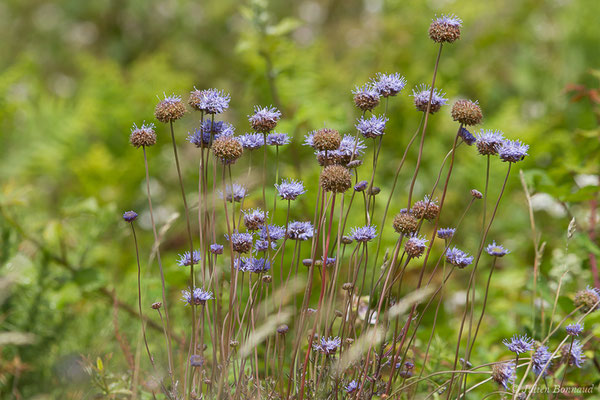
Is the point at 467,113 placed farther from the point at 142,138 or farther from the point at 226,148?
the point at 142,138

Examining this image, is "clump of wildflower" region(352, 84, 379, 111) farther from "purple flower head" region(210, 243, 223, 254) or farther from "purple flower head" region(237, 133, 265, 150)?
"purple flower head" region(210, 243, 223, 254)

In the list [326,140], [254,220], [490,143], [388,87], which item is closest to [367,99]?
[388,87]

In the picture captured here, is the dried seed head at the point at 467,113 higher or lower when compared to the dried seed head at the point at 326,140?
higher

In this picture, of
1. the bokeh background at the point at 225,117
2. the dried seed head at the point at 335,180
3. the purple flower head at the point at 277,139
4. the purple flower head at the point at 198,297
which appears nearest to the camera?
the dried seed head at the point at 335,180

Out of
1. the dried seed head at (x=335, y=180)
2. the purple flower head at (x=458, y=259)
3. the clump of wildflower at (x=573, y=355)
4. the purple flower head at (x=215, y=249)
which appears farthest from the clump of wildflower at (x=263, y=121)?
the clump of wildflower at (x=573, y=355)

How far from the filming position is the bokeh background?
2312mm

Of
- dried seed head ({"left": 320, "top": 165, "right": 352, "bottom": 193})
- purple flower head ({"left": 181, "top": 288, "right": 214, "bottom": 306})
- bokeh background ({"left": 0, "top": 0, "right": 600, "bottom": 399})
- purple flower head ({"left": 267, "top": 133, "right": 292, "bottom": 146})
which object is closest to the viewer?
dried seed head ({"left": 320, "top": 165, "right": 352, "bottom": 193})

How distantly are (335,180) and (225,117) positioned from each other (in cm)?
455

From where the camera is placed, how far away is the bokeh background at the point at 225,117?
231cm

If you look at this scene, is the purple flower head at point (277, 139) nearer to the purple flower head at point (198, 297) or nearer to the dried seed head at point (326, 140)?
the dried seed head at point (326, 140)

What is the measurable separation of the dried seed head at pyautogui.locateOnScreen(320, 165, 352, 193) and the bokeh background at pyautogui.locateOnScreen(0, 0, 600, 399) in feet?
1.33

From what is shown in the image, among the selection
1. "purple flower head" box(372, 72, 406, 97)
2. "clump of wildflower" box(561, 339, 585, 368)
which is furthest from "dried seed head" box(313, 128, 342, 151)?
"clump of wildflower" box(561, 339, 585, 368)

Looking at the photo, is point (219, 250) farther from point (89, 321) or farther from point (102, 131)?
point (102, 131)

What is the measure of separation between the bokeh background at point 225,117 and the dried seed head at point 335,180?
41cm
